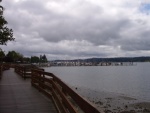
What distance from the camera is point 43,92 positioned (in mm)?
13852

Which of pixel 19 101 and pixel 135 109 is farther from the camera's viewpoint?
pixel 135 109

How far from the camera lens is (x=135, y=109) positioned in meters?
30.5

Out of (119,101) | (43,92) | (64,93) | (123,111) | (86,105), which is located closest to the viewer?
(86,105)

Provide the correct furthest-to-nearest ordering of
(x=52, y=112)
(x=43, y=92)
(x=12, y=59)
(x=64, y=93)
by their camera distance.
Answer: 1. (x=12, y=59)
2. (x=43, y=92)
3. (x=52, y=112)
4. (x=64, y=93)

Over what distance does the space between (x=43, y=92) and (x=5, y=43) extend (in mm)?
3113

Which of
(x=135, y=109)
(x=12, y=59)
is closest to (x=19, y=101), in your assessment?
(x=135, y=109)

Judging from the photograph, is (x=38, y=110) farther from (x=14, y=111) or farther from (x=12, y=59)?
(x=12, y=59)

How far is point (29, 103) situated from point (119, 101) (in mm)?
27018

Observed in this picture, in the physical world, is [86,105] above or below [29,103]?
above

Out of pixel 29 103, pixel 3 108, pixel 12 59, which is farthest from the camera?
pixel 12 59

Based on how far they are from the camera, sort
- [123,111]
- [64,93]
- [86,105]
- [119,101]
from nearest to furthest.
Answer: [86,105] < [64,93] < [123,111] < [119,101]

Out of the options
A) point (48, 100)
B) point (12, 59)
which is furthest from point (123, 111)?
point (12, 59)

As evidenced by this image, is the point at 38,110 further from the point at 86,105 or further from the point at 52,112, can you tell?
the point at 86,105

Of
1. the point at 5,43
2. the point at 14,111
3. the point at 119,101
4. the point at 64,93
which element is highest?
the point at 5,43
